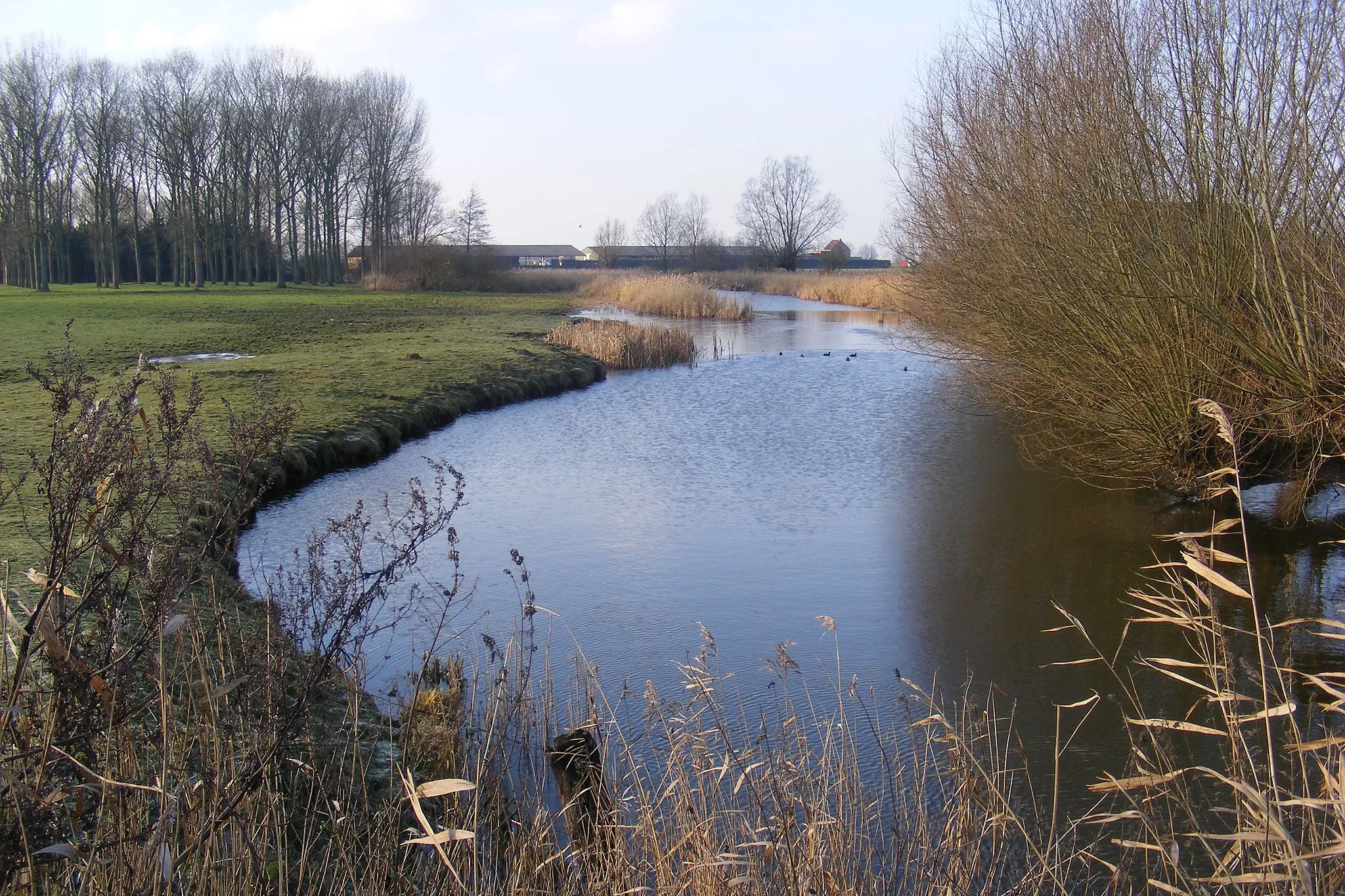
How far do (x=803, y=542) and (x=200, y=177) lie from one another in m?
42.9

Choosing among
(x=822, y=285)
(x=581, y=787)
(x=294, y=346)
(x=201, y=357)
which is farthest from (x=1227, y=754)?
(x=822, y=285)

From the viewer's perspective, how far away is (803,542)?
26.7 ft

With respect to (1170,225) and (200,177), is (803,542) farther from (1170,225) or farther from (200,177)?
(200,177)

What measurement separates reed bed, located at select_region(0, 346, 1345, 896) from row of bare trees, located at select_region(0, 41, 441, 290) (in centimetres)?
4069

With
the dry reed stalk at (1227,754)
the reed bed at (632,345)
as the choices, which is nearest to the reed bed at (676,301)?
the reed bed at (632,345)

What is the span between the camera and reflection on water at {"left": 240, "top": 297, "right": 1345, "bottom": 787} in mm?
5859

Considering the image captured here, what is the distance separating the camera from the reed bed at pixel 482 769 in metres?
2.34

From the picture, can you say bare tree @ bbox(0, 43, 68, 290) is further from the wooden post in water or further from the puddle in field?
the wooden post in water

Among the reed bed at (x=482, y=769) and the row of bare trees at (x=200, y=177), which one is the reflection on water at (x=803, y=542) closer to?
the reed bed at (x=482, y=769)

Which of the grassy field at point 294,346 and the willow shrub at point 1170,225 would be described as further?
the grassy field at point 294,346

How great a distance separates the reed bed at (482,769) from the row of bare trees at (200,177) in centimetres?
4069

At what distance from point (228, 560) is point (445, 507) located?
9.43ft

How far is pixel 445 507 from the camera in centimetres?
864

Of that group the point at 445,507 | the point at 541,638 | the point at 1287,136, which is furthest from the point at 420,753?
the point at 1287,136
